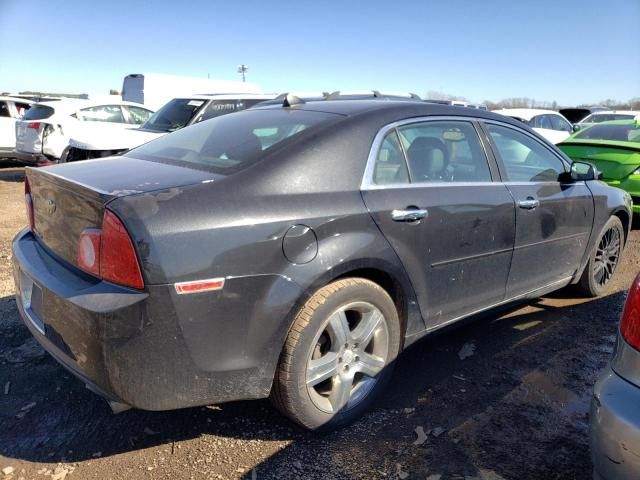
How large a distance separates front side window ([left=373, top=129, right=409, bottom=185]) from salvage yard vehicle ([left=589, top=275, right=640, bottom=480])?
1290mm

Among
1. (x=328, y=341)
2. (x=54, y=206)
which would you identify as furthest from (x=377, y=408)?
(x=54, y=206)

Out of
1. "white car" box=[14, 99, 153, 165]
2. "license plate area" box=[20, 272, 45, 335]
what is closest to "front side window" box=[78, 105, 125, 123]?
"white car" box=[14, 99, 153, 165]

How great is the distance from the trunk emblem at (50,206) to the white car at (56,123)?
8.57 metres

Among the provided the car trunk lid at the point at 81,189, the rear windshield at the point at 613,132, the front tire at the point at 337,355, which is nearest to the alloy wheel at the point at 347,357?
the front tire at the point at 337,355

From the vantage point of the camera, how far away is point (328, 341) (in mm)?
2715

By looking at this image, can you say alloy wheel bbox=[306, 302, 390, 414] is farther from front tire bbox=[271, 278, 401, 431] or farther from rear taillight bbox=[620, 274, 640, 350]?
rear taillight bbox=[620, 274, 640, 350]

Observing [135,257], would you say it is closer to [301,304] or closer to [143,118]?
[301,304]

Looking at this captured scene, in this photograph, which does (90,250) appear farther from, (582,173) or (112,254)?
(582,173)

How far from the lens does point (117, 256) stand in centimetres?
207

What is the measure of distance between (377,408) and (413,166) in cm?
139

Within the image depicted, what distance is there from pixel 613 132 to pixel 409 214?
7333 millimetres

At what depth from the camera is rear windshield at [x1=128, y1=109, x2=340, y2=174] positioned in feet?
8.75

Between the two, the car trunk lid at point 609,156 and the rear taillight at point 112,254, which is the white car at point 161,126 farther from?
the rear taillight at point 112,254

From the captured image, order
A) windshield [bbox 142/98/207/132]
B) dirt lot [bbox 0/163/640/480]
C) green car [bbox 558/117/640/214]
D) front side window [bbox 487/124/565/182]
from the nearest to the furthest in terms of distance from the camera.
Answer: dirt lot [bbox 0/163/640/480] → front side window [bbox 487/124/565/182] → green car [bbox 558/117/640/214] → windshield [bbox 142/98/207/132]
